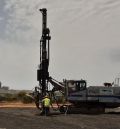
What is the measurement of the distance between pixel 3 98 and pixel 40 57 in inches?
1698

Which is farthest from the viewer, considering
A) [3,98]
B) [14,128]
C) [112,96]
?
[3,98]

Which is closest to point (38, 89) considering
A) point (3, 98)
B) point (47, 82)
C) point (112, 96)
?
point (47, 82)

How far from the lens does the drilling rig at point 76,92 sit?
41.9 metres

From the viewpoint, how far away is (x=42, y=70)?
42.2 m

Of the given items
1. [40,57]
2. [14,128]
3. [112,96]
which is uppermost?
[40,57]

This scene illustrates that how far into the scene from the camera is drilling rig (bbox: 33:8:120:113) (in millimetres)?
41875

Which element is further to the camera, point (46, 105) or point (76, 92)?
point (76, 92)

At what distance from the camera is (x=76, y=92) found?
42469 millimetres

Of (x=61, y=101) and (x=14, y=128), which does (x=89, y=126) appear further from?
(x=61, y=101)

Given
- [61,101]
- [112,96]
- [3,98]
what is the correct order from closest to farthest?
[112,96] < [61,101] < [3,98]

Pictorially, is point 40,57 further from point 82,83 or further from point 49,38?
point 82,83

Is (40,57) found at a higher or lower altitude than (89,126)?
higher

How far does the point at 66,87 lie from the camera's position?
141 feet

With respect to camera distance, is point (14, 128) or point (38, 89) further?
point (38, 89)
